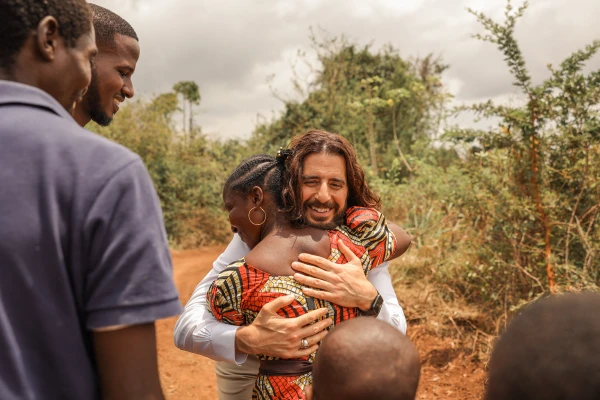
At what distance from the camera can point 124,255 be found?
0.98 metres

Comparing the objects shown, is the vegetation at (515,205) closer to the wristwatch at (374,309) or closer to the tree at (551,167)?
the tree at (551,167)

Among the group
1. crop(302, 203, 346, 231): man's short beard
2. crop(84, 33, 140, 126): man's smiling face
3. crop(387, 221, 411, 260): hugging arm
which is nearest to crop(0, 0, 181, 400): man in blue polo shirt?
crop(302, 203, 346, 231): man's short beard

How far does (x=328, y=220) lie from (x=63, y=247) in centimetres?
130

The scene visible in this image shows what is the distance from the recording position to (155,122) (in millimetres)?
15367

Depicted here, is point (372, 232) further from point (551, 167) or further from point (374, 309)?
point (551, 167)

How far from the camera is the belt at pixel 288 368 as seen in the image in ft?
6.18

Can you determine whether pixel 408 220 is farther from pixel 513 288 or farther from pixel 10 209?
pixel 10 209

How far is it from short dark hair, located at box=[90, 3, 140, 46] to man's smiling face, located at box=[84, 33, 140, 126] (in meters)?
0.02

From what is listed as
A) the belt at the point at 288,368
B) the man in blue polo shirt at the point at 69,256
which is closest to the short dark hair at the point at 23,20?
the man in blue polo shirt at the point at 69,256

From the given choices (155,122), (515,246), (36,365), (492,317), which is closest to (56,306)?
(36,365)

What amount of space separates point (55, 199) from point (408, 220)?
673 cm

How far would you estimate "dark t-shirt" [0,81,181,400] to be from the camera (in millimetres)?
949

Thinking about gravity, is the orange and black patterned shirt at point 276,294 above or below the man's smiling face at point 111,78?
below

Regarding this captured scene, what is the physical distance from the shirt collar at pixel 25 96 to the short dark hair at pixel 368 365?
0.89m
